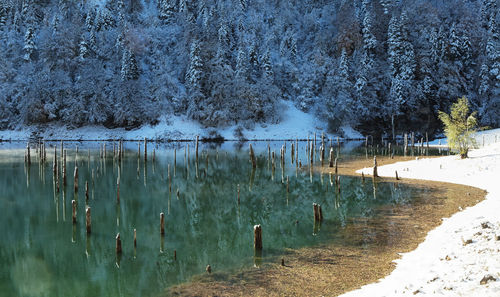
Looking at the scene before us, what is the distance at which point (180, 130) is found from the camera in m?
78.2

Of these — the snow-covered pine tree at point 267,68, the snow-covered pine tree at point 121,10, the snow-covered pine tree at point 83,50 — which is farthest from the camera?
the snow-covered pine tree at point 121,10

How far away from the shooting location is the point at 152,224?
18.0m

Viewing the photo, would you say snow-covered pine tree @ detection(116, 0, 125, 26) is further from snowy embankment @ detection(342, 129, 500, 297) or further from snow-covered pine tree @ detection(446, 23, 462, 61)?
snowy embankment @ detection(342, 129, 500, 297)

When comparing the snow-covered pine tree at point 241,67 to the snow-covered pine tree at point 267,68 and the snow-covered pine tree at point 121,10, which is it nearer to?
the snow-covered pine tree at point 267,68

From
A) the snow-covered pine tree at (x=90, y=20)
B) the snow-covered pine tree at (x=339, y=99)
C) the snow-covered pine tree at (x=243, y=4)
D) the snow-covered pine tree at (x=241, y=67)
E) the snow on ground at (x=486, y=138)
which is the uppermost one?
the snow-covered pine tree at (x=243, y=4)

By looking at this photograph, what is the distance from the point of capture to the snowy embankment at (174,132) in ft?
254

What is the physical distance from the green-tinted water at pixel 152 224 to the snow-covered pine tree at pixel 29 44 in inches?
2655

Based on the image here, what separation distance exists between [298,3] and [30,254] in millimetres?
115313

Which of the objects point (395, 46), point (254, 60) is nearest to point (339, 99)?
point (395, 46)

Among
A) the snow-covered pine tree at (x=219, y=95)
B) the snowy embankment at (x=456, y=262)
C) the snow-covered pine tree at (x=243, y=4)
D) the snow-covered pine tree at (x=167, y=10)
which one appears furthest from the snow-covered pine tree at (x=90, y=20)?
the snowy embankment at (x=456, y=262)

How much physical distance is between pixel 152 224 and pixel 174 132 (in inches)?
2417

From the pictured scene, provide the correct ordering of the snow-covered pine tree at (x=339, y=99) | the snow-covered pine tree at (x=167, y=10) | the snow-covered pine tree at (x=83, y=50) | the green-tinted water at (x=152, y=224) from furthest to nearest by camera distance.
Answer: the snow-covered pine tree at (x=167, y=10) → the snow-covered pine tree at (x=83, y=50) → the snow-covered pine tree at (x=339, y=99) → the green-tinted water at (x=152, y=224)

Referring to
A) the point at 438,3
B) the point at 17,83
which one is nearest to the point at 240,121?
the point at 17,83

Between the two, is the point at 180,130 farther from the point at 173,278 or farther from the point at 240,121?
the point at 173,278
